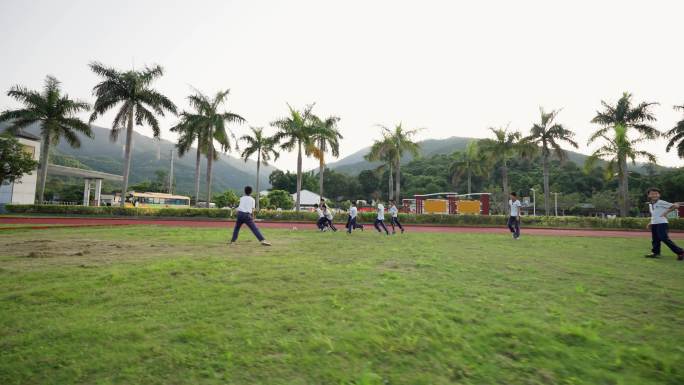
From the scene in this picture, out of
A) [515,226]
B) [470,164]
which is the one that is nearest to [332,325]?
[515,226]

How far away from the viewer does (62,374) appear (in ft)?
7.77

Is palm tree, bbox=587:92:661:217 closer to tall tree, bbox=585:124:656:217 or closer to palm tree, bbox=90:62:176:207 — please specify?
tall tree, bbox=585:124:656:217

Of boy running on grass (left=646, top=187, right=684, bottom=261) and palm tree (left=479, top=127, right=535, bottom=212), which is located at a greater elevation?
Result: palm tree (left=479, top=127, right=535, bottom=212)

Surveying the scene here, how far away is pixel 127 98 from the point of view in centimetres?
2691

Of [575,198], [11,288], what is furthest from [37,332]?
[575,198]

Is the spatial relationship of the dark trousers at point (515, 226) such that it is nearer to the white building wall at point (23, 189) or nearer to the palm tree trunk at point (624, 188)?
the palm tree trunk at point (624, 188)

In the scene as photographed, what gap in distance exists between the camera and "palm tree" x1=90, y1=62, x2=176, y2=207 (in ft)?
86.5

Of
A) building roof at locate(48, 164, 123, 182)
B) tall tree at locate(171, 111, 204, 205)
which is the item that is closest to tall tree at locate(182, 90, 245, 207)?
tall tree at locate(171, 111, 204, 205)

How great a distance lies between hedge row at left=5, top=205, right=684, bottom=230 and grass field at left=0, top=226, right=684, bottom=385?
704 inches

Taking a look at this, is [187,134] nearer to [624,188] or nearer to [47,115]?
[47,115]

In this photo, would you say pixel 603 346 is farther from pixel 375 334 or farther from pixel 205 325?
pixel 205 325

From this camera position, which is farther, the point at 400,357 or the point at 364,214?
the point at 364,214

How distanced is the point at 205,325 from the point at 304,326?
91cm

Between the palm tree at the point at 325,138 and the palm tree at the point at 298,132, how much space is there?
0.43 m
